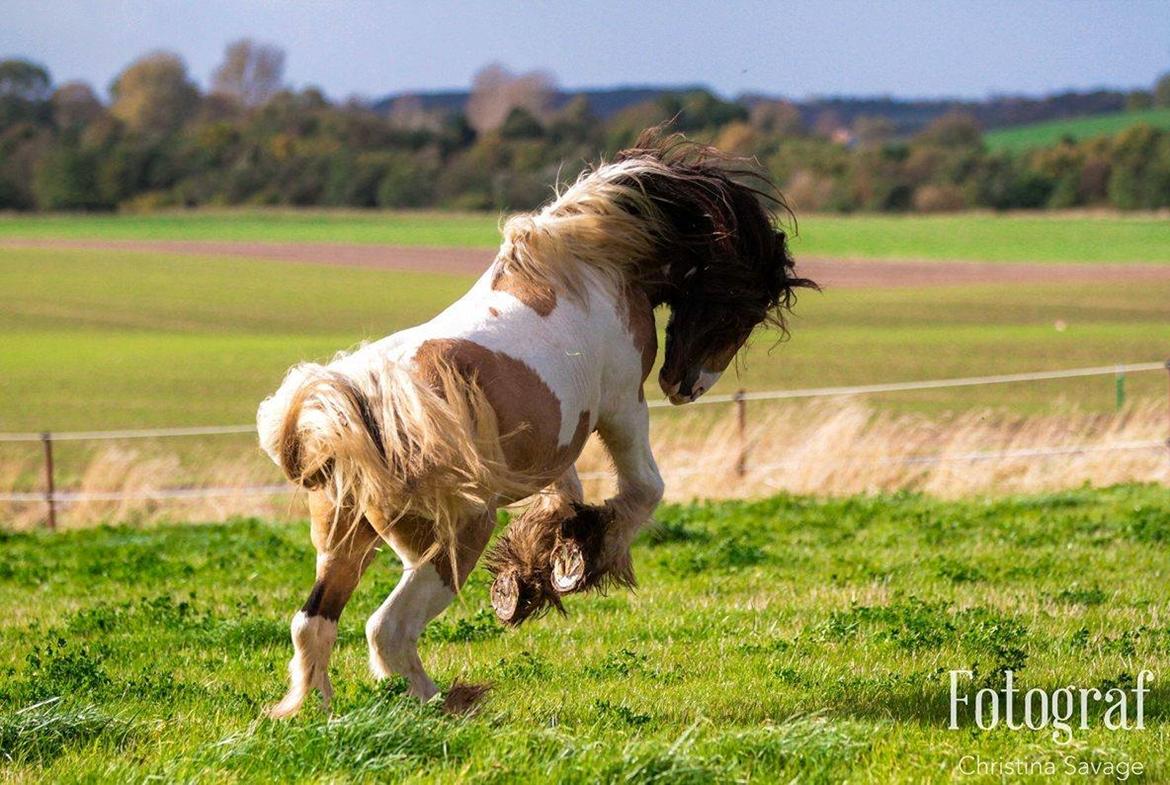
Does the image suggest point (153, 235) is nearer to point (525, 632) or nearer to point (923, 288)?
point (923, 288)

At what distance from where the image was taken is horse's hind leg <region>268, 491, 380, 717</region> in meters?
4.96

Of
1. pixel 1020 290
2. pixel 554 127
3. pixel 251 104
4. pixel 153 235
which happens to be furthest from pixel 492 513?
pixel 251 104

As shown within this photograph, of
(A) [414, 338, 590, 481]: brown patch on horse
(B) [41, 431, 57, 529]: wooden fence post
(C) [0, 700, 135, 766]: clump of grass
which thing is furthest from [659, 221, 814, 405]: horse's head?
(B) [41, 431, 57, 529]: wooden fence post

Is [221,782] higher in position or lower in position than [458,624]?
higher

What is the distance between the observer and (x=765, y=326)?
6.36m

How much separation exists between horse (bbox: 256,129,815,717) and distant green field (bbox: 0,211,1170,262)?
5535 centimetres

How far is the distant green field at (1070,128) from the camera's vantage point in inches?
4405

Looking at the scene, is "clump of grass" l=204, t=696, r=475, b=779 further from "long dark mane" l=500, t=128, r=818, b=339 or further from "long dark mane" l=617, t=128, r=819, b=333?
"long dark mane" l=617, t=128, r=819, b=333

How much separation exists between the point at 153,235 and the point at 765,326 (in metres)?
A: 77.7

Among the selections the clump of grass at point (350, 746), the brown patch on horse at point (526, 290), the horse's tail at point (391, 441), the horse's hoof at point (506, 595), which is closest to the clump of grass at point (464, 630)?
the horse's hoof at point (506, 595)

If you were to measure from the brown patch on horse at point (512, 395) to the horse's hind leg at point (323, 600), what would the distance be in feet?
1.93

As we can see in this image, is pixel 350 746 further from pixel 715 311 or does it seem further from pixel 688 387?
pixel 715 311

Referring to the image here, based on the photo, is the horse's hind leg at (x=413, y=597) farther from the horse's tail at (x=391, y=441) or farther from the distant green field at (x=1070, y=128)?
the distant green field at (x=1070, y=128)

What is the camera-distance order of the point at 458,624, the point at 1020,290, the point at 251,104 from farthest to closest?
1. the point at 251,104
2. the point at 1020,290
3. the point at 458,624
